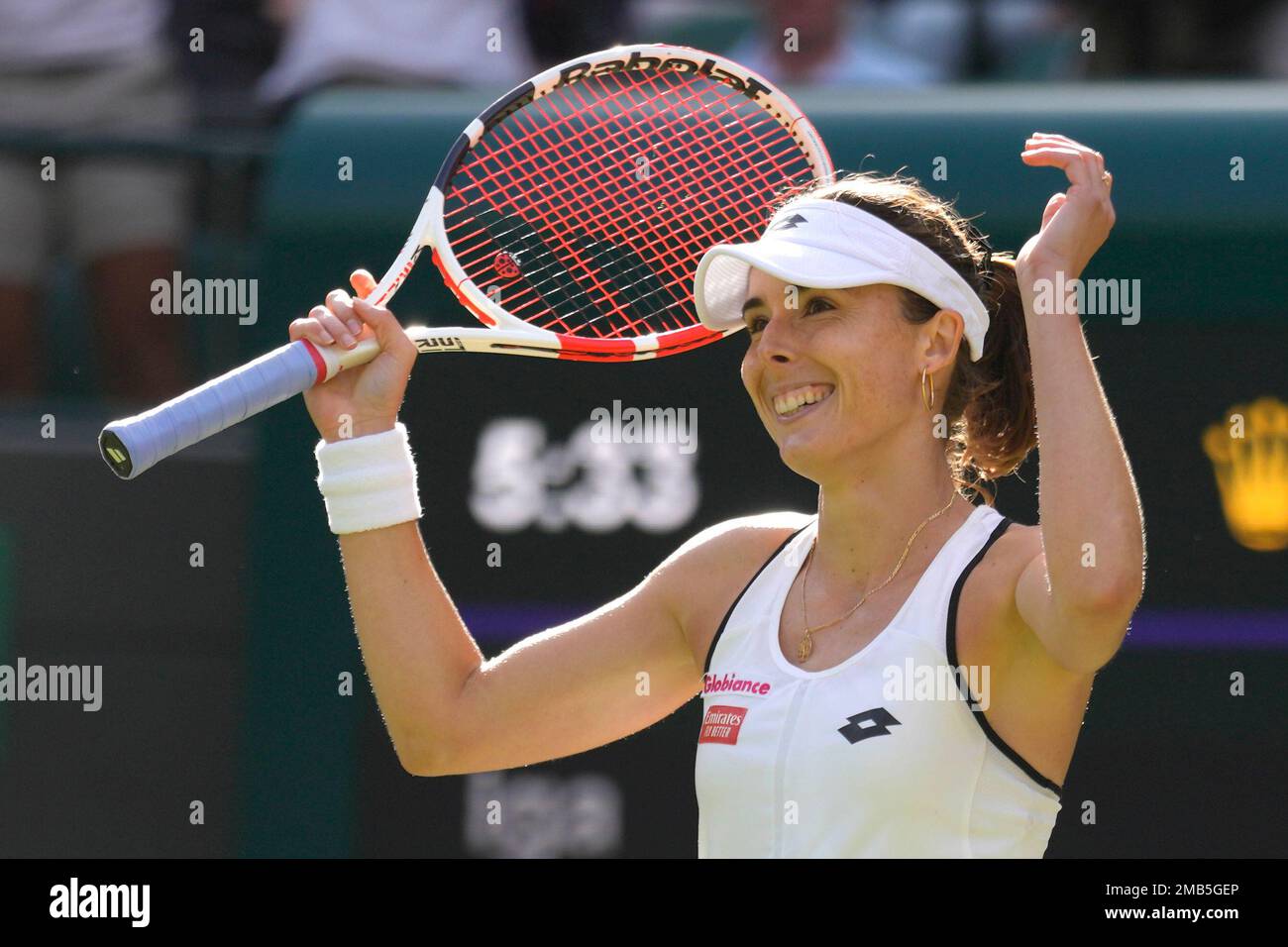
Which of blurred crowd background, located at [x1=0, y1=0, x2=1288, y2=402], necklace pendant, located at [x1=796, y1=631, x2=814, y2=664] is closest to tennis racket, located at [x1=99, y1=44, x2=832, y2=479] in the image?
necklace pendant, located at [x1=796, y1=631, x2=814, y2=664]

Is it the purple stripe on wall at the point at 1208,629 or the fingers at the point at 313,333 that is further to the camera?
the purple stripe on wall at the point at 1208,629

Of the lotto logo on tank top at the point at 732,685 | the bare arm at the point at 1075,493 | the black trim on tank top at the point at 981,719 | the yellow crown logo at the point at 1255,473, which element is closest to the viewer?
the bare arm at the point at 1075,493

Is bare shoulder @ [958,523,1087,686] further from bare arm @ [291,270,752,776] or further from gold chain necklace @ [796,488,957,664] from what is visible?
bare arm @ [291,270,752,776]

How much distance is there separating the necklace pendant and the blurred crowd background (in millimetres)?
2432

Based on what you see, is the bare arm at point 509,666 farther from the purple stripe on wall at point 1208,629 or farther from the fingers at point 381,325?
the purple stripe on wall at point 1208,629

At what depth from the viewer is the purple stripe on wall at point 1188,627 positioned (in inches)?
142

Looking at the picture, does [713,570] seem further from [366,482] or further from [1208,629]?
[1208,629]

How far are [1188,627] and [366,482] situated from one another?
5.67ft

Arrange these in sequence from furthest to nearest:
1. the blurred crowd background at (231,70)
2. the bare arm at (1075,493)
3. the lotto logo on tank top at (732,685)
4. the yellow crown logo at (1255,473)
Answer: the blurred crowd background at (231,70)
the yellow crown logo at (1255,473)
the lotto logo on tank top at (732,685)
the bare arm at (1075,493)

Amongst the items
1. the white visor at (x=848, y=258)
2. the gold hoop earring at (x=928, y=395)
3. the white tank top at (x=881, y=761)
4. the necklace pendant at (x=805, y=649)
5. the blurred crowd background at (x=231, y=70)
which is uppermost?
the blurred crowd background at (x=231, y=70)

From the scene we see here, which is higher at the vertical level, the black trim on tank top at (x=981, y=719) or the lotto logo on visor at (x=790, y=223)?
the lotto logo on visor at (x=790, y=223)

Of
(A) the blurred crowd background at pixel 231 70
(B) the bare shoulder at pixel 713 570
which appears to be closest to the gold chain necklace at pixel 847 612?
(B) the bare shoulder at pixel 713 570

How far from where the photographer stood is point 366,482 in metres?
2.50
